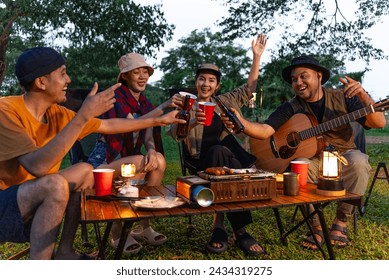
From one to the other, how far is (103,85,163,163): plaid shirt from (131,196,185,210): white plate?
1.26 metres

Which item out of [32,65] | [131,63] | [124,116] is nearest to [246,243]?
[124,116]

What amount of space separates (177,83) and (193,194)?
36.2 metres

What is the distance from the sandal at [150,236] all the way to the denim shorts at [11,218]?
1.34 m

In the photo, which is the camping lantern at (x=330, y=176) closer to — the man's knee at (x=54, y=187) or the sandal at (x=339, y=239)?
the sandal at (x=339, y=239)

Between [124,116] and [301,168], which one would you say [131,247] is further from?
[301,168]

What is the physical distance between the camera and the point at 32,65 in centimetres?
240

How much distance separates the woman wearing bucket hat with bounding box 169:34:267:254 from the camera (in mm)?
3218

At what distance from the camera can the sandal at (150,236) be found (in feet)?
11.2

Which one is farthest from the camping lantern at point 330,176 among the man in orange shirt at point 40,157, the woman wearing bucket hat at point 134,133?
the man in orange shirt at point 40,157

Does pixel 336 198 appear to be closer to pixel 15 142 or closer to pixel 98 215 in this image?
pixel 98 215

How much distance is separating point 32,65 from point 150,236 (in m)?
1.77

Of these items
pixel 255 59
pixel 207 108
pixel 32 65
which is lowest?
pixel 207 108

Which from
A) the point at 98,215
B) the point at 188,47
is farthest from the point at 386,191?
the point at 188,47

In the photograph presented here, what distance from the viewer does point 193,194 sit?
7.64 ft
